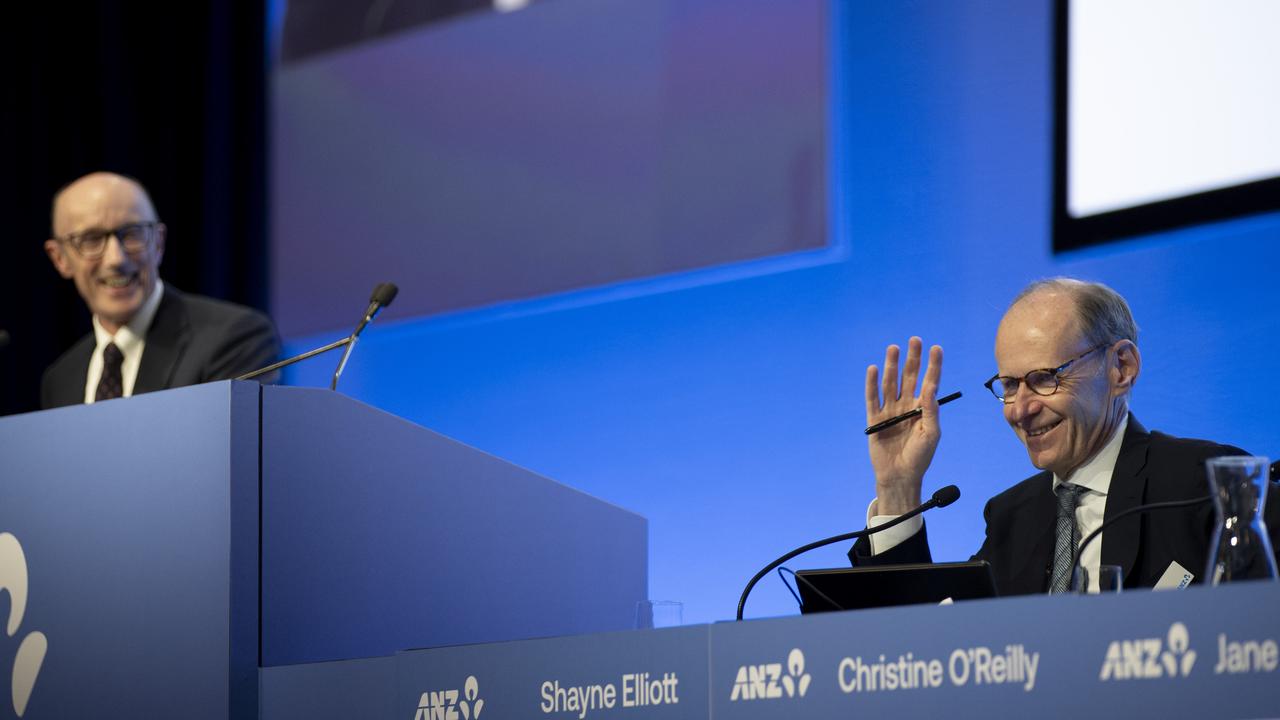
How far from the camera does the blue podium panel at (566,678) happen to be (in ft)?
5.31

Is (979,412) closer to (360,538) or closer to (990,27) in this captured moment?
(990,27)

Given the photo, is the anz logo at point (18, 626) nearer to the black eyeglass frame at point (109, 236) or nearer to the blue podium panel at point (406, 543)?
the blue podium panel at point (406, 543)

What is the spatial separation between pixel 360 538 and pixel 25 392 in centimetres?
294

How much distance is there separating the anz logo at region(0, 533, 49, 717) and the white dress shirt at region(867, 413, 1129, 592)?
4.41 ft

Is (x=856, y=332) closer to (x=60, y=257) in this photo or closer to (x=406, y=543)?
(x=406, y=543)

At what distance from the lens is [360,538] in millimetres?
2154

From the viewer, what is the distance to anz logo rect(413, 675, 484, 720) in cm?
176

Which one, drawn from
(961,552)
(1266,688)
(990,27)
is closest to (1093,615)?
(1266,688)

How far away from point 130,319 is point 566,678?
2.21 meters

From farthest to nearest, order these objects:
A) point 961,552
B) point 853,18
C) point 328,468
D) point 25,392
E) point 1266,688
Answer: point 25,392 < point 853,18 < point 961,552 < point 328,468 < point 1266,688

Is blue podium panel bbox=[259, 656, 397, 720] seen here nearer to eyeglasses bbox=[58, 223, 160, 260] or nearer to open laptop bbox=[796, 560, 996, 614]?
open laptop bbox=[796, 560, 996, 614]

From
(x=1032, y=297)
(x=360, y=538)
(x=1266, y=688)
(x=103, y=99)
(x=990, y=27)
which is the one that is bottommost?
(x=1266, y=688)

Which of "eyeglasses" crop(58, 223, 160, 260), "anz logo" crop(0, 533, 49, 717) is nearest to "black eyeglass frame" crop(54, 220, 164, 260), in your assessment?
"eyeglasses" crop(58, 223, 160, 260)

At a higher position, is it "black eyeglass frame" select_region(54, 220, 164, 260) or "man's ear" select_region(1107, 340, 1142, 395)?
"black eyeglass frame" select_region(54, 220, 164, 260)
